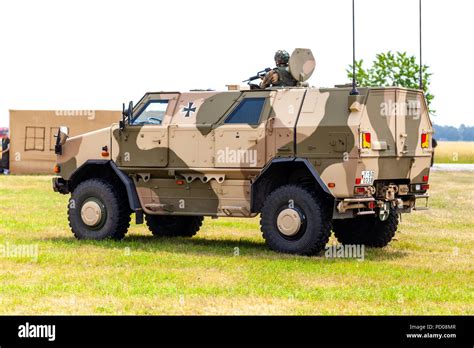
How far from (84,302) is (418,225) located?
34.5 feet

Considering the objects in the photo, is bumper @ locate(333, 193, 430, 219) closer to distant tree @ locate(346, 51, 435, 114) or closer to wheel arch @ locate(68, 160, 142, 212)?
wheel arch @ locate(68, 160, 142, 212)

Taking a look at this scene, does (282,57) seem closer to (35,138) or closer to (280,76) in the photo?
(280,76)

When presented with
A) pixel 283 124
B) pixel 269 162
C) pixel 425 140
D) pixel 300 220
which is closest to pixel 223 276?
pixel 300 220

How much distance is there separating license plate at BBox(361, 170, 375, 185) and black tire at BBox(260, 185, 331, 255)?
66 cm

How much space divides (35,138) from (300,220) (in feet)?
88.0

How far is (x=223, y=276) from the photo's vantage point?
12328 mm

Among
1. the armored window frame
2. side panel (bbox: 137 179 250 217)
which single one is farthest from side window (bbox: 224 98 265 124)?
the armored window frame

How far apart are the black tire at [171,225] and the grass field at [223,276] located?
0.86 feet

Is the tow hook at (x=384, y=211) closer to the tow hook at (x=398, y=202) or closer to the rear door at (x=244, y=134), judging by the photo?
the tow hook at (x=398, y=202)

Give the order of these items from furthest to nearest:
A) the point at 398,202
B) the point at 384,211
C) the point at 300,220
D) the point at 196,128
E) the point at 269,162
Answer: the point at 196,128 < the point at 398,202 < the point at 384,211 < the point at 269,162 < the point at 300,220

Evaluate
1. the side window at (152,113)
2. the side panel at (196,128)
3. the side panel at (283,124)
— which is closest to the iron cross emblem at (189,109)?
the side panel at (196,128)
